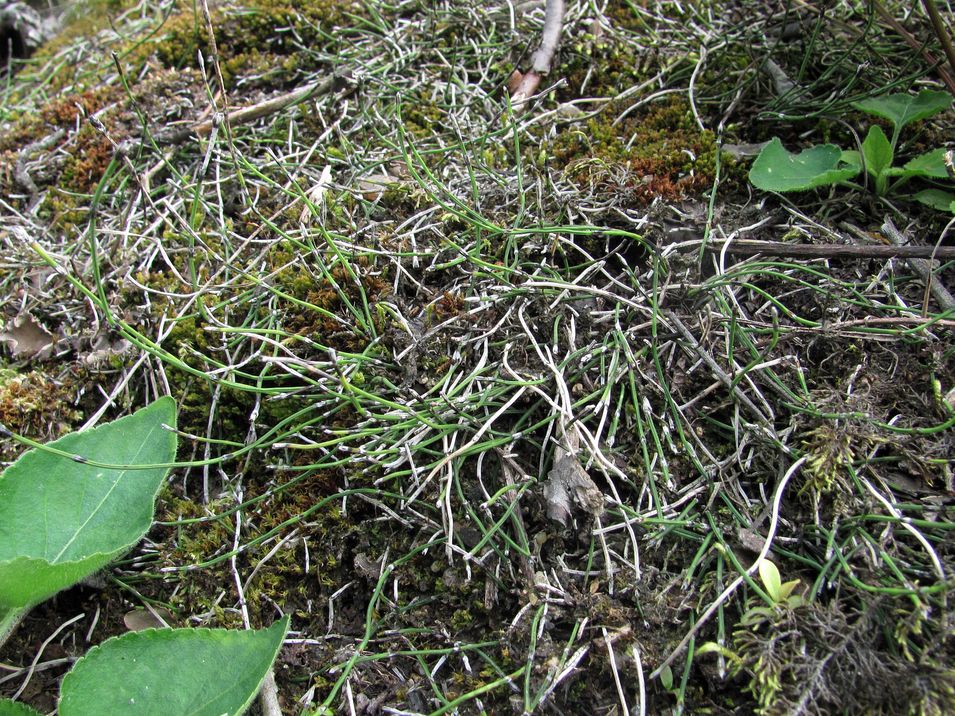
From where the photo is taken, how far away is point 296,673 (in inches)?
59.0

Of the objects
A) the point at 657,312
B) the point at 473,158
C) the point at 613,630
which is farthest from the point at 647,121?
the point at 613,630

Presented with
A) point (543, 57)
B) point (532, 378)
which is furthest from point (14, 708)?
point (543, 57)

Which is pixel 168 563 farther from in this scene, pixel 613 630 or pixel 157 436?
pixel 613 630

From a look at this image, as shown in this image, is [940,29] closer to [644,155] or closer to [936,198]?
[936,198]

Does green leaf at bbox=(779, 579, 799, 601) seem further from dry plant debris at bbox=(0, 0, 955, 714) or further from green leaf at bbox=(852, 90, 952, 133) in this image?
green leaf at bbox=(852, 90, 952, 133)

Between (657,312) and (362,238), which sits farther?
(362,238)

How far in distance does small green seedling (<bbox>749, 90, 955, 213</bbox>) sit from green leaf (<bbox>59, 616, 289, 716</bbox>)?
5.38ft

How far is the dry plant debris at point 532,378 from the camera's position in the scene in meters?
1.40

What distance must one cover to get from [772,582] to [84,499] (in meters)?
1.51

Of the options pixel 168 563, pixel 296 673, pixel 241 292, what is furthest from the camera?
pixel 241 292

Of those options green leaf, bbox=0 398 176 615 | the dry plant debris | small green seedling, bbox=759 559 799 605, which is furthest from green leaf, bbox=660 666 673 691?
green leaf, bbox=0 398 176 615

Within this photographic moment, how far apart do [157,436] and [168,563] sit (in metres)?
0.30

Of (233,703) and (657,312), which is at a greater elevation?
(657,312)

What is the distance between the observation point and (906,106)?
184cm
